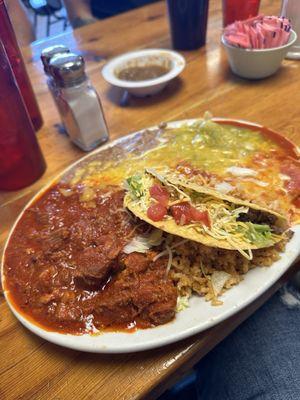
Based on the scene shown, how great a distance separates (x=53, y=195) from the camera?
145 cm

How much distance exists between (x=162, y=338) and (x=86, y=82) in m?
1.21

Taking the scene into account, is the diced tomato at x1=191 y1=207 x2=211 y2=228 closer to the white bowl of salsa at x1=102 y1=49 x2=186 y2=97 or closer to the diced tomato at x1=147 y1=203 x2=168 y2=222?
the diced tomato at x1=147 y1=203 x2=168 y2=222

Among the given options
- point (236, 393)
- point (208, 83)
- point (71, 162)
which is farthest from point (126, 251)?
point (208, 83)

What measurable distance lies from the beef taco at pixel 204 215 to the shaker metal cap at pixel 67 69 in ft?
2.17

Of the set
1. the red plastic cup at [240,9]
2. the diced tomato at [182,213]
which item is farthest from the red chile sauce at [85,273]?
the red plastic cup at [240,9]

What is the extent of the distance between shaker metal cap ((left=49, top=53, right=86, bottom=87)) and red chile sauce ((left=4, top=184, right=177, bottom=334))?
58 centimetres

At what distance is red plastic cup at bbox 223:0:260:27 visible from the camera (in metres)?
2.26

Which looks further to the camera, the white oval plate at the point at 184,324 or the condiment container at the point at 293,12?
the condiment container at the point at 293,12

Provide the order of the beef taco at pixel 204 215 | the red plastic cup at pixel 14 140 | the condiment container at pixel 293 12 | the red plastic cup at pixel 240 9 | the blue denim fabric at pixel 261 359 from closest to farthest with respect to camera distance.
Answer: the beef taco at pixel 204 215
the blue denim fabric at pixel 261 359
the red plastic cup at pixel 14 140
the condiment container at pixel 293 12
the red plastic cup at pixel 240 9

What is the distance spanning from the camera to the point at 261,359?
3.94 ft

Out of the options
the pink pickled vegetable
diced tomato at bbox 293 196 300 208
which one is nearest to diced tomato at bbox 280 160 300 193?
diced tomato at bbox 293 196 300 208

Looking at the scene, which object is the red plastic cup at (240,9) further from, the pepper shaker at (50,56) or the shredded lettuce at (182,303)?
the shredded lettuce at (182,303)

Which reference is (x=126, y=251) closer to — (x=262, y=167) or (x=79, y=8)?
(x=262, y=167)

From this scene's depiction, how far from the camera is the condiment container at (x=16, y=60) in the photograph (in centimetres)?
157
